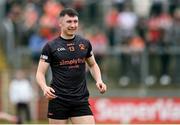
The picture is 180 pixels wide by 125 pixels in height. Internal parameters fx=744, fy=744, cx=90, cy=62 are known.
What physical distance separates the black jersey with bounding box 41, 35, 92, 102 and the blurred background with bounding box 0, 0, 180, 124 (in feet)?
34.6

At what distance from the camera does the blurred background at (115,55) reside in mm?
21141

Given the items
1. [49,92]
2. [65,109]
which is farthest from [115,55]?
[49,92]

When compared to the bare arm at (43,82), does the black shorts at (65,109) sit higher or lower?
lower

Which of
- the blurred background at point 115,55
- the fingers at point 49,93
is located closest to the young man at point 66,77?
the fingers at point 49,93

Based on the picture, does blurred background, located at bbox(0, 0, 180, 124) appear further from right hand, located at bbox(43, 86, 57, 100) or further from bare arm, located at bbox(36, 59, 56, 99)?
right hand, located at bbox(43, 86, 57, 100)

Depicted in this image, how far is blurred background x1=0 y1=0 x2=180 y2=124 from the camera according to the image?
69.4ft

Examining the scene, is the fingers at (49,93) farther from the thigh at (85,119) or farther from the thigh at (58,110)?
the thigh at (85,119)

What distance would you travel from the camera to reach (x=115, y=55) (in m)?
21.9

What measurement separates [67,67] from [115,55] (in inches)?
464

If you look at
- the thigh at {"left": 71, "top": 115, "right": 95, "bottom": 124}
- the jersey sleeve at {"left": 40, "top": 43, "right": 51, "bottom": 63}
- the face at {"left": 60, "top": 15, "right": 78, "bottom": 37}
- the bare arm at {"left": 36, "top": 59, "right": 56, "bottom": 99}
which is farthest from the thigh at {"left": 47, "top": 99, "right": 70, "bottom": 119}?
the face at {"left": 60, "top": 15, "right": 78, "bottom": 37}

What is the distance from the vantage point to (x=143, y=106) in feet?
68.3

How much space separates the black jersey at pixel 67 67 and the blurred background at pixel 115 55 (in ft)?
34.6

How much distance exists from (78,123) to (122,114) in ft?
35.7

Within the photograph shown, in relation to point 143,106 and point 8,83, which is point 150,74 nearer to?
point 143,106
